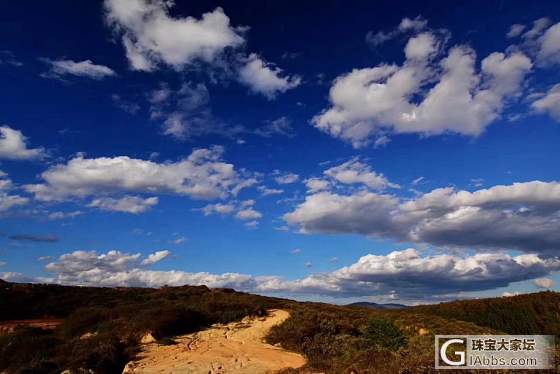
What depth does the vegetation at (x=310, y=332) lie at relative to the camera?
58.4 feet

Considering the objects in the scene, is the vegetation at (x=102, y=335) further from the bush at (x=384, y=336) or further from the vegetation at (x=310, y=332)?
the bush at (x=384, y=336)

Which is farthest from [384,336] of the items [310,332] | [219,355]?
[219,355]

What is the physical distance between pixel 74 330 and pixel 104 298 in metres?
20.0

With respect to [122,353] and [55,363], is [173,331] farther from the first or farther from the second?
[55,363]

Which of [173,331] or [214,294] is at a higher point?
[214,294]

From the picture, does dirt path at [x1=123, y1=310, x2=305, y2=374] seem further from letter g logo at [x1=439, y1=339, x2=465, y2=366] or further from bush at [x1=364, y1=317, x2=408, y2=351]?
letter g logo at [x1=439, y1=339, x2=465, y2=366]

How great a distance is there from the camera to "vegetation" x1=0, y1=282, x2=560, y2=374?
58.4ft

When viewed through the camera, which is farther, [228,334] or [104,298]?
[104,298]

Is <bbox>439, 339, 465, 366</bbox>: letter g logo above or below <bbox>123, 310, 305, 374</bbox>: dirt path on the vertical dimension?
above

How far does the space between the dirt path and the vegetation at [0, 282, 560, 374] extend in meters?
0.80

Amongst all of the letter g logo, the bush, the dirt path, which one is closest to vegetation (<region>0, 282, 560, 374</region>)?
the bush

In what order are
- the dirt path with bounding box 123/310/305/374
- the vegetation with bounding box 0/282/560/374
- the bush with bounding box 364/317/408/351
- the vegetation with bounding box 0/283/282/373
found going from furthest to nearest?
the bush with bounding box 364/317/408/351 < the vegetation with bounding box 0/283/282/373 < the dirt path with bounding box 123/310/305/374 < the vegetation with bounding box 0/282/560/374

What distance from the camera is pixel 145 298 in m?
44.2

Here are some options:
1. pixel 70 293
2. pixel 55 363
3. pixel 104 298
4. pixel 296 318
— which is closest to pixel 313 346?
pixel 296 318
